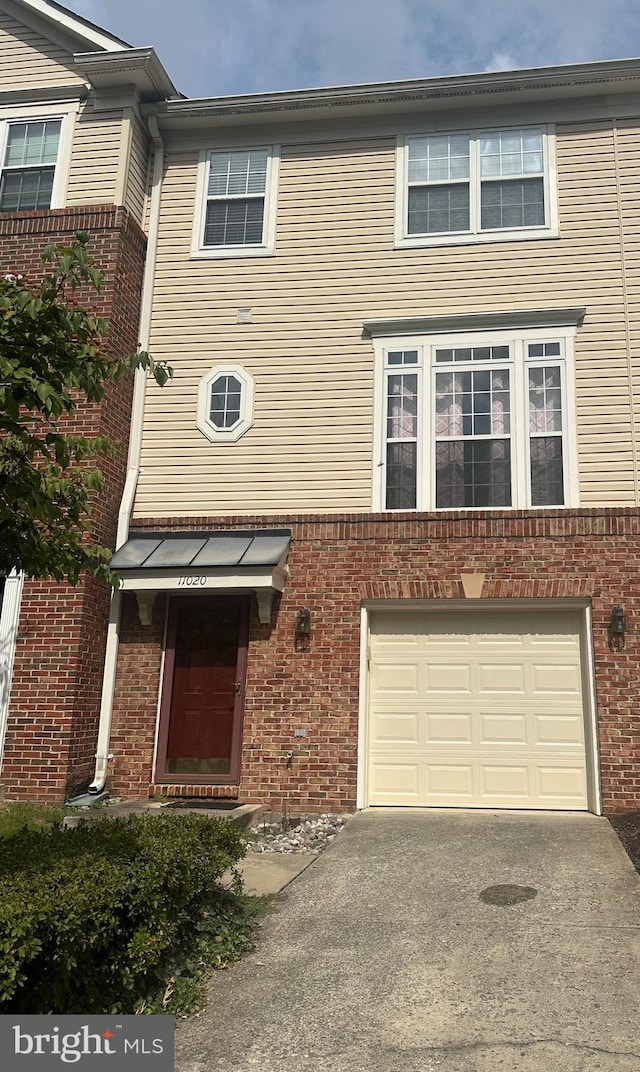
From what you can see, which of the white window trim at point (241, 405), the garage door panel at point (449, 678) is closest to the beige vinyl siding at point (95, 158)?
the white window trim at point (241, 405)

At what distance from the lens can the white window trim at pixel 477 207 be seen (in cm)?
1030

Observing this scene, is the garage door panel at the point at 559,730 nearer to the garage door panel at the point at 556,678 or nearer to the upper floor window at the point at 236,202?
the garage door panel at the point at 556,678

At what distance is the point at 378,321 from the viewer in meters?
10.3

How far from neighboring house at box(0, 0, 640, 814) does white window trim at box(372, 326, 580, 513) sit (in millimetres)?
27

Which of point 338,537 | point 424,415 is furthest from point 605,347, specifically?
Answer: point 338,537

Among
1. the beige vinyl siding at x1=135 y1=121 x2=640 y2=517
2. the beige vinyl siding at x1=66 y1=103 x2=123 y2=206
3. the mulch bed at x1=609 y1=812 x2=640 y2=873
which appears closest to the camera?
the mulch bed at x1=609 y1=812 x2=640 y2=873

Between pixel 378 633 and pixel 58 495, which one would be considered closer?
pixel 58 495

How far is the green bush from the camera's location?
12.3 feet

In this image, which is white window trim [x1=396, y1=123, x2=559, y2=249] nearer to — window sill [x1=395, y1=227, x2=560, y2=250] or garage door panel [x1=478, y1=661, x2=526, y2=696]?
window sill [x1=395, y1=227, x2=560, y2=250]

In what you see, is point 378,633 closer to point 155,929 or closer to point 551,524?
point 551,524

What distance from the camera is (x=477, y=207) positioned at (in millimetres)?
10539

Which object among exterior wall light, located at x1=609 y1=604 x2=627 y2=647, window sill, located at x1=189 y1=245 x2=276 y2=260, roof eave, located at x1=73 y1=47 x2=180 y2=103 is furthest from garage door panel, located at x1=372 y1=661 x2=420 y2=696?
roof eave, located at x1=73 y1=47 x2=180 y2=103

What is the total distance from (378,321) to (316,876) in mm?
6482

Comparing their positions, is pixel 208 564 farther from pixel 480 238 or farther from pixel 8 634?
pixel 480 238
